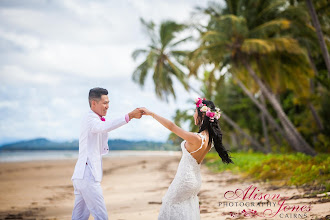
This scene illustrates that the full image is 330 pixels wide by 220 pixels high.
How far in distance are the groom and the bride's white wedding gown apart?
0.72m

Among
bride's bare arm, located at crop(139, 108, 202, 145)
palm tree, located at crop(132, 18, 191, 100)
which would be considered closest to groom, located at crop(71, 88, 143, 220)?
bride's bare arm, located at crop(139, 108, 202, 145)

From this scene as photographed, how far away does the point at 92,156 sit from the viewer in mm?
3777

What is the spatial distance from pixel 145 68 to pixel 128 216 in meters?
23.6

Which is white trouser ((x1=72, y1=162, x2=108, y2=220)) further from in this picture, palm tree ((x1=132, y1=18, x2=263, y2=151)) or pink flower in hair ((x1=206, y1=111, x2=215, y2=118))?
palm tree ((x1=132, y1=18, x2=263, y2=151))

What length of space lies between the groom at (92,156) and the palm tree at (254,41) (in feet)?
44.3

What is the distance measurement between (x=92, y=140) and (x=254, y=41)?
46.7ft

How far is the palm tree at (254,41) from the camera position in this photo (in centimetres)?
1675

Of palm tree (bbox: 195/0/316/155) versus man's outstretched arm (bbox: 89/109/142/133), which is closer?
man's outstretched arm (bbox: 89/109/142/133)

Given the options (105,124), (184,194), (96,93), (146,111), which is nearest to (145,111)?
(146,111)

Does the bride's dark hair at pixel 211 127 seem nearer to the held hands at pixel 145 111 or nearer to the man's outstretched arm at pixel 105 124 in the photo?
the held hands at pixel 145 111

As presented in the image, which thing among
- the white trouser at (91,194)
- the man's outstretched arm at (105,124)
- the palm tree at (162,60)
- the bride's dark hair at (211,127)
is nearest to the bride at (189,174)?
the bride's dark hair at (211,127)

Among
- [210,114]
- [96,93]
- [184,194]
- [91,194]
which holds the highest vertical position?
[96,93]

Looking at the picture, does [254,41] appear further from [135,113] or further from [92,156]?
[92,156]

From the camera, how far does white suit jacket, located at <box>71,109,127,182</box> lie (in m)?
3.68
